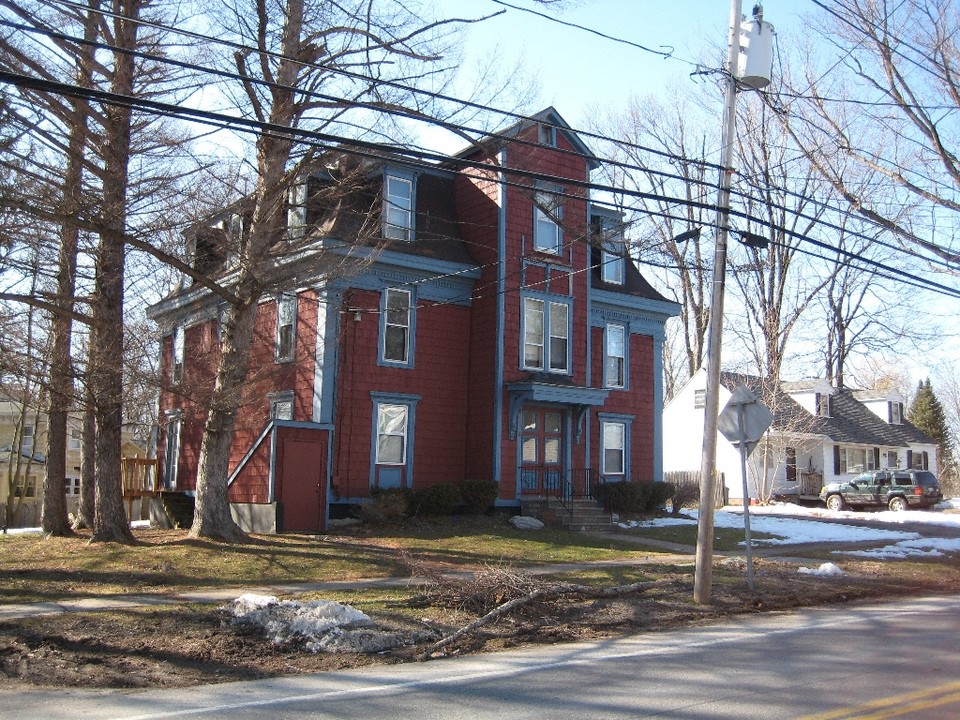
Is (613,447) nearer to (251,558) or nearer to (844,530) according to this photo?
(844,530)

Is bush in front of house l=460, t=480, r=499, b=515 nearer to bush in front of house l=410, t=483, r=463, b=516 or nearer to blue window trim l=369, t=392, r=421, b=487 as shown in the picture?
bush in front of house l=410, t=483, r=463, b=516

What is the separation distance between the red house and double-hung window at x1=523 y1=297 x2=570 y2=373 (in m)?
0.04

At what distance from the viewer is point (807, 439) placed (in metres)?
45.1

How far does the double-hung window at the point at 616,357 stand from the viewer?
27.9 meters

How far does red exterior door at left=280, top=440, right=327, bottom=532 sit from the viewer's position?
20.2 metres

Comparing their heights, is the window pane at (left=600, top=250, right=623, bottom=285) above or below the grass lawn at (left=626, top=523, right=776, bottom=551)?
above

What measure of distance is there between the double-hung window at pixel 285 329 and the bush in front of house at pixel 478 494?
580 centimetres

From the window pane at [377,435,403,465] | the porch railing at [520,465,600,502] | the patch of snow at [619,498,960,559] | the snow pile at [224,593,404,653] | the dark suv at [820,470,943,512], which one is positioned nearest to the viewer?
the snow pile at [224,593,404,653]

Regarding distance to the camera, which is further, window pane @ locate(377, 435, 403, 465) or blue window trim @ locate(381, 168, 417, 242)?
blue window trim @ locate(381, 168, 417, 242)

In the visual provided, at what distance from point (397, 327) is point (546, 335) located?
13.7 feet

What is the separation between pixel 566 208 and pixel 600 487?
807 centimetres

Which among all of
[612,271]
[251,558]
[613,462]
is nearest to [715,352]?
[251,558]

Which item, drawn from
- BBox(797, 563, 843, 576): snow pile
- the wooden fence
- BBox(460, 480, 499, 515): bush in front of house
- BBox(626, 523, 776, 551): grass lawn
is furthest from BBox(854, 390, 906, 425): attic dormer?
BBox(797, 563, 843, 576): snow pile

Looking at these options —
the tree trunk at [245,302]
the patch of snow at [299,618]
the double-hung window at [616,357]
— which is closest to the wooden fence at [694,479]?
the double-hung window at [616,357]
